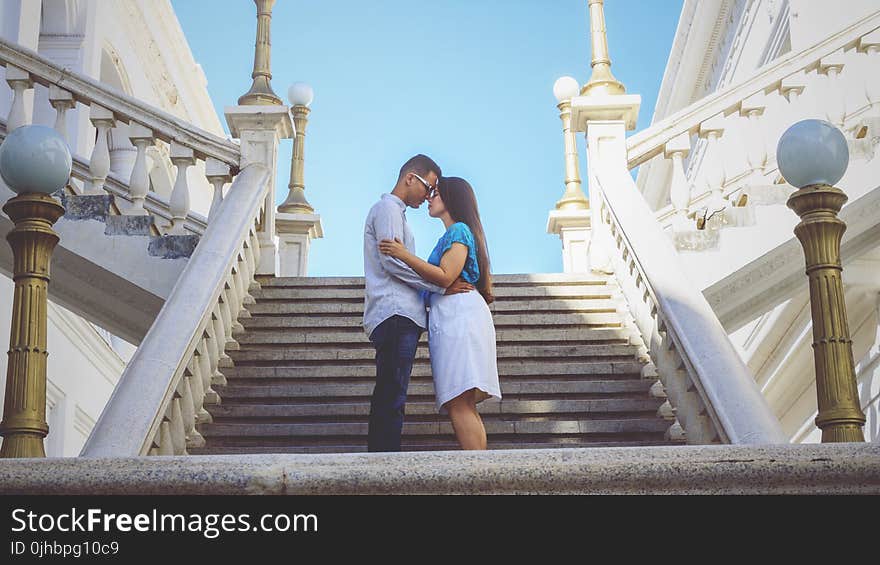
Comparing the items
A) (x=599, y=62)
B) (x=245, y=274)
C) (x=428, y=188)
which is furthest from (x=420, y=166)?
(x=599, y=62)

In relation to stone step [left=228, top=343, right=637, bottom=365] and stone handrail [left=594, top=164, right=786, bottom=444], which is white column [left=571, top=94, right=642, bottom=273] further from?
stone step [left=228, top=343, right=637, bottom=365]

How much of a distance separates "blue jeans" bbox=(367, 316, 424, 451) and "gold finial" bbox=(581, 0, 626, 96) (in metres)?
4.95

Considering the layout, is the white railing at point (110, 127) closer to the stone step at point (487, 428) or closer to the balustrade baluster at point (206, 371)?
the balustrade baluster at point (206, 371)

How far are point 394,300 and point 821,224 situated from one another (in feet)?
6.20

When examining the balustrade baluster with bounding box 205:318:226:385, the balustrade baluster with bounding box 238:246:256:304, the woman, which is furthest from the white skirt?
the balustrade baluster with bounding box 238:246:256:304

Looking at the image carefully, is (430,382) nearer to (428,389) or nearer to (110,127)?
(428,389)

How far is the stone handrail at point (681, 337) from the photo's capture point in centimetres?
537

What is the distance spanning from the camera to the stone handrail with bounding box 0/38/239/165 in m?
8.53

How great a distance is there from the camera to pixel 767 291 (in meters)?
8.70

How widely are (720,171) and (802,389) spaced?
20.2 feet
